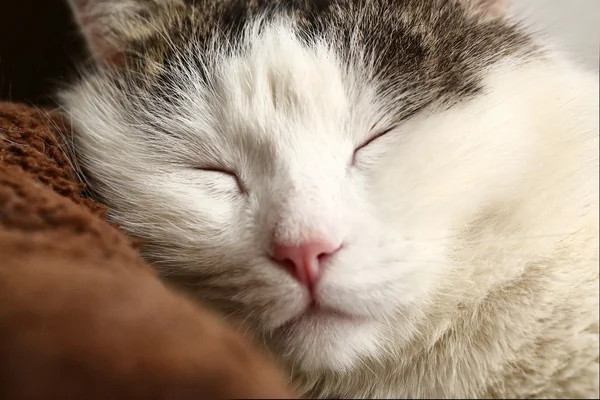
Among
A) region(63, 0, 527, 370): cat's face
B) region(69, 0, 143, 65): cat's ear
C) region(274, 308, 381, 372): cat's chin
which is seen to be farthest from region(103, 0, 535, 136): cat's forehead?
region(274, 308, 381, 372): cat's chin

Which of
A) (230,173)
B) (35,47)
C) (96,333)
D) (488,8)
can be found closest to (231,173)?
(230,173)

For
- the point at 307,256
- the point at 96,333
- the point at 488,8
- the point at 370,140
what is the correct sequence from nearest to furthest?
the point at 96,333 → the point at 307,256 → the point at 370,140 → the point at 488,8

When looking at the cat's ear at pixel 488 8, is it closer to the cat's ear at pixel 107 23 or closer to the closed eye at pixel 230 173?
the closed eye at pixel 230 173

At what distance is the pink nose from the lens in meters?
0.61

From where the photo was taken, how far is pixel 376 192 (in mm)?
683

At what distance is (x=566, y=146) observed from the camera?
0.77 meters

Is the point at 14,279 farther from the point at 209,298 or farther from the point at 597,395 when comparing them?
the point at 597,395

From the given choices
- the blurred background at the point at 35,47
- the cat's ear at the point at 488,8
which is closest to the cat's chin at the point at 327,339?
the cat's ear at the point at 488,8

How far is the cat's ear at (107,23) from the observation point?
3.13 ft

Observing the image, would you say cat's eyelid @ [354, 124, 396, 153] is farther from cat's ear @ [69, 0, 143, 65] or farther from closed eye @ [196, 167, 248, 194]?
cat's ear @ [69, 0, 143, 65]

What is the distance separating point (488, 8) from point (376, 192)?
387 millimetres

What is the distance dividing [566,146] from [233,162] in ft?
1.46

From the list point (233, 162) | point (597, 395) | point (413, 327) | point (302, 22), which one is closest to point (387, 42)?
point (302, 22)

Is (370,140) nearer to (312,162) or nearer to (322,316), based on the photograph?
(312,162)
